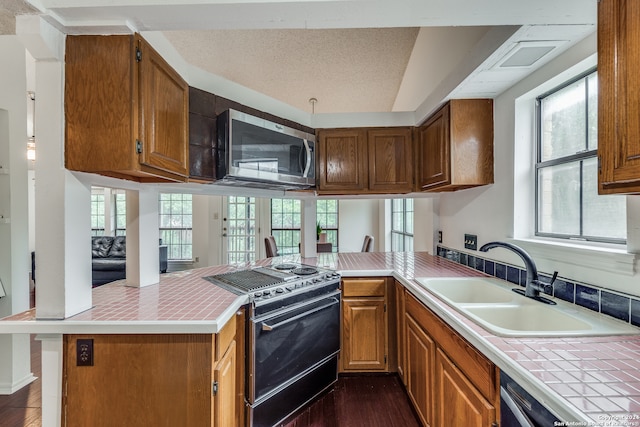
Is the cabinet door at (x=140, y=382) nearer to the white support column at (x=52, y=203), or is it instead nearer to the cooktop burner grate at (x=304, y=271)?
the white support column at (x=52, y=203)

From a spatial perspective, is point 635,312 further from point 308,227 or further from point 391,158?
point 308,227

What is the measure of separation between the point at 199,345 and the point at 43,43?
1.38 meters

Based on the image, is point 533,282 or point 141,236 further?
point 141,236

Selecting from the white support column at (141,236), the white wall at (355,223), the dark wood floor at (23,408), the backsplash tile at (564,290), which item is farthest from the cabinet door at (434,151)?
the white wall at (355,223)

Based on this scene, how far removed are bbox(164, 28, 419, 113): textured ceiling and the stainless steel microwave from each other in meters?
1.13

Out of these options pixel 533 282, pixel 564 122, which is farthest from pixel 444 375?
pixel 564 122

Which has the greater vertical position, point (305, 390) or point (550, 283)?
point (550, 283)

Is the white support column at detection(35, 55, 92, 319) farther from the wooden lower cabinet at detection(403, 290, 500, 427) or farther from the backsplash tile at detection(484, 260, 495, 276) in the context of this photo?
the backsplash tile at detection(484, 260, 495, 276)

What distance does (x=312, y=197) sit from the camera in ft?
8.55

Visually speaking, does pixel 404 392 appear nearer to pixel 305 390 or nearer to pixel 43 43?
pixel 305 390

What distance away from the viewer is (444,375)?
133 centimetres

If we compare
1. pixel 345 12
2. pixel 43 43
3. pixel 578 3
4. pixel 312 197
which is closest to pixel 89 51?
pixel 43 43

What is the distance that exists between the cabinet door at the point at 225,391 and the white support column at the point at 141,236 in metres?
0.74

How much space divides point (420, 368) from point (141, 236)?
186 centimetres
